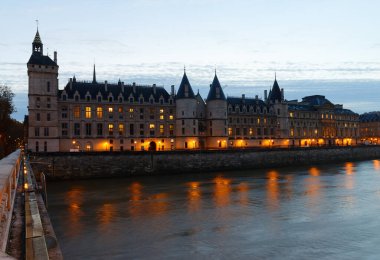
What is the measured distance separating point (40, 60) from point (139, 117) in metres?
23.2

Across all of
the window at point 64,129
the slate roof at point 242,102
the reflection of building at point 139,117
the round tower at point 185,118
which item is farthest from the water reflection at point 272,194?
the slate roof at point 242,102

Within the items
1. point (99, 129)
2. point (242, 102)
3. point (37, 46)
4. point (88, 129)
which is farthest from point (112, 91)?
point (242, 102)

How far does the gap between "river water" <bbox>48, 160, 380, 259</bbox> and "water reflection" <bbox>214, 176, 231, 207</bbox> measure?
0.10 metres

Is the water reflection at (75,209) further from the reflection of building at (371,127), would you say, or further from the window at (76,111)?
the reflection of building at (371,127)

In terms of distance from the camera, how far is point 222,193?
43.4 meters

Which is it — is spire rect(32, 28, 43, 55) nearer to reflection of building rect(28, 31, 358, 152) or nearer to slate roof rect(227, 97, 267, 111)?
reflection of building rect(28, 31, 358, 152)

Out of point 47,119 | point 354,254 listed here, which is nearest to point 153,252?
point 354,254

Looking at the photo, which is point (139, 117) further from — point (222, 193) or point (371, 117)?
point (371, 117)

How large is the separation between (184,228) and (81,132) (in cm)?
5863

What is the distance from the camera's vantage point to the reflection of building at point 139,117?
7662 cm

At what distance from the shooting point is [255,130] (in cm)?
10781

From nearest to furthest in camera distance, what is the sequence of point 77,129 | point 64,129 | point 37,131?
point 37,131 < point 64,129 < point 77,129

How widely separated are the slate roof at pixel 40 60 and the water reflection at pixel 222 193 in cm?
4334

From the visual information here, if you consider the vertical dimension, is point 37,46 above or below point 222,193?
above
